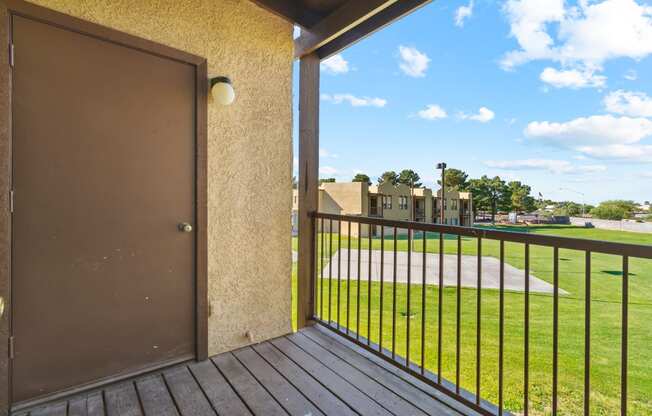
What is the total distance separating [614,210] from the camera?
6.82 metres

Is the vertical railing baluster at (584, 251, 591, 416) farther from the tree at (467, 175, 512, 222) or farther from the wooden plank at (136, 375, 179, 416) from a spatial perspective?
the tree at (467, 175, 512, 222)

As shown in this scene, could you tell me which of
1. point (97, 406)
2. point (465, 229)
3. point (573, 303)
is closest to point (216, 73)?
point (465, 229)

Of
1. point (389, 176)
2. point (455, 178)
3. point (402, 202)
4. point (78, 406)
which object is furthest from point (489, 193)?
point (78, 406)

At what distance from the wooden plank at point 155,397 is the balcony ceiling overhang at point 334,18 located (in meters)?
2.68

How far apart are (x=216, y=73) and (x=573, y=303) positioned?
15215mm

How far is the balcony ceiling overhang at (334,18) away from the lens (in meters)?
2.12

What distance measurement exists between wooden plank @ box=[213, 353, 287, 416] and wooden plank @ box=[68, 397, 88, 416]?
0.72 meters

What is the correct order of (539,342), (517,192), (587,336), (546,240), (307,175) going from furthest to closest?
(517,192), (539,342), (307,175), (546,240), (587,336)

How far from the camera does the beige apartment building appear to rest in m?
21.3

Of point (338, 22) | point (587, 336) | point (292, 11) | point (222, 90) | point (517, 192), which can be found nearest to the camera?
point (587, 336)

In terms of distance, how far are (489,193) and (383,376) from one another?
25.9 metres

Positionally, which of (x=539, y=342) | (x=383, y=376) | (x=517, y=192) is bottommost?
(x=539, y=342)

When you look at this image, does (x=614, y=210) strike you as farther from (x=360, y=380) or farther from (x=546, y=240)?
(x=360, y=380)

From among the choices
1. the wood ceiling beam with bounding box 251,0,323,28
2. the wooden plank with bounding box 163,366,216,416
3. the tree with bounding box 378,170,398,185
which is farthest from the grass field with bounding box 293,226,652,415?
the tree with bounding box 378,170,398,185
